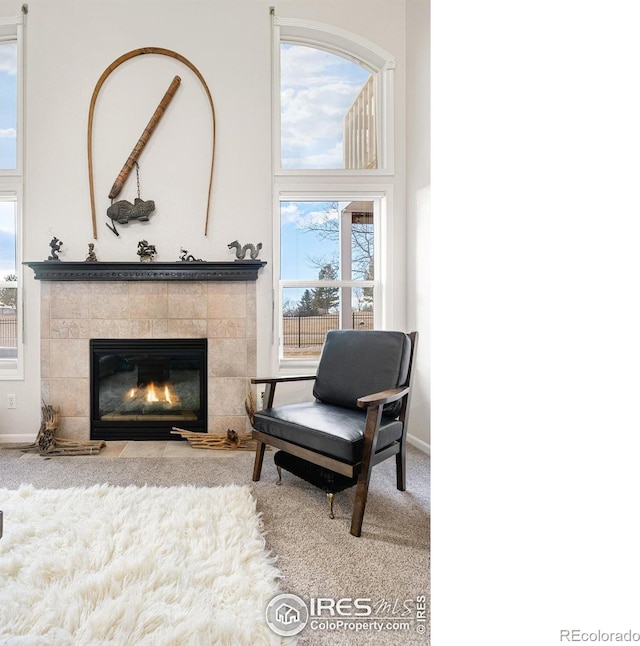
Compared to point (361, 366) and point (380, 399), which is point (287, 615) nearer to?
point (380, 399)

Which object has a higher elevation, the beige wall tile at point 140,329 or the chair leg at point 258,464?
the beige wall tile at point 140,329

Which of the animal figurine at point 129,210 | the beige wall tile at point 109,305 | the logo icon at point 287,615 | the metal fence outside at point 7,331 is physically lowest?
the logo icon at point 287,615

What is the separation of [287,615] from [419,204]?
282 cm

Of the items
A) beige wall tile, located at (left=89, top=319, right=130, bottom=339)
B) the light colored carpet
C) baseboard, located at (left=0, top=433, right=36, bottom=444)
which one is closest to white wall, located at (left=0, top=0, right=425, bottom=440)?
baseboard, located at (left=0, top=433, right=36, bottom=444)

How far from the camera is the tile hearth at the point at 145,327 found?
323 centimetres

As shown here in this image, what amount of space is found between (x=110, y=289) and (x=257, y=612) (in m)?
2.73

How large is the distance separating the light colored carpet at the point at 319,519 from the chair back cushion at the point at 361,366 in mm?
532

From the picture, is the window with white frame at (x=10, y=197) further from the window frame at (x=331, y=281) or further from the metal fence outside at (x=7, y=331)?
the window frame at (x=331, y=281)

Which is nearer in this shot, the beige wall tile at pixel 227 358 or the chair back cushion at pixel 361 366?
the chair back cushion at pixel 361 366

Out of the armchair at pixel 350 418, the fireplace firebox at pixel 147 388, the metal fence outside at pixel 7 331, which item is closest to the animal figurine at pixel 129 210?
the fireplace firebox at pixel 147 388

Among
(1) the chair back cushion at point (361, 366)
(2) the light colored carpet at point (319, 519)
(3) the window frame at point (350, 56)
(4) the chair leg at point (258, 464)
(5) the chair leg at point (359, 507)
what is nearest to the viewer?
(2) the light colored carpet at point (319, 519)

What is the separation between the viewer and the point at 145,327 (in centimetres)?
327

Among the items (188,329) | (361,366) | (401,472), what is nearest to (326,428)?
(361,366)

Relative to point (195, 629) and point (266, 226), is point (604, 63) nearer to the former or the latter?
point (195, 629)
